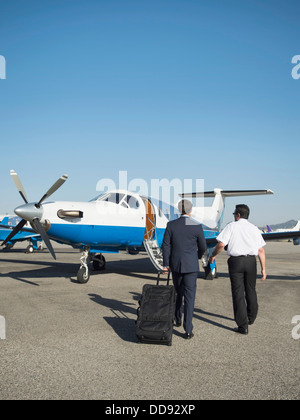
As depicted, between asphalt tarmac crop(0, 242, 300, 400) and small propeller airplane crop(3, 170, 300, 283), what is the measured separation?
2.37m

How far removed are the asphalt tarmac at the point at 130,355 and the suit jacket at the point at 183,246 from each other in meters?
1.10

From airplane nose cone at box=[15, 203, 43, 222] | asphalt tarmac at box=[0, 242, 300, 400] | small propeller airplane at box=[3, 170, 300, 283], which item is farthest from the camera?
small propeller airplane at box=[3, 170, 300, 283]

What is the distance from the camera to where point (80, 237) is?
9.87m

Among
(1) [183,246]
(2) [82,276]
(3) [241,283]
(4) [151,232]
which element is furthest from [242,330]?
(4) [151,232]

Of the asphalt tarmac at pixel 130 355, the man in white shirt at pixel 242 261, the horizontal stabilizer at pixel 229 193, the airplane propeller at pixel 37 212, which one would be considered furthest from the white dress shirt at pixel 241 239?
the horizontal stabilizer at pixel 229 193

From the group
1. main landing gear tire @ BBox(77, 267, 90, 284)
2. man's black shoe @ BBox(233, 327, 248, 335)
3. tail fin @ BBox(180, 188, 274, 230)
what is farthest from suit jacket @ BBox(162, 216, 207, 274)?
tail fin @ BBox(180, 188, 274, 230)

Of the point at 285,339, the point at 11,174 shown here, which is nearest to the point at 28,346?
the point at 285,339

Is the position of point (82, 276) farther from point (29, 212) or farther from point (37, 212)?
point (29, 212)

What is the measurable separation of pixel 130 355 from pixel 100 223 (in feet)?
20.8

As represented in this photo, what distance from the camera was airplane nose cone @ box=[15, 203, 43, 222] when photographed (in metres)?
8.66

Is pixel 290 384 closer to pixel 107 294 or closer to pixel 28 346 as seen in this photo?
pixel 28 346

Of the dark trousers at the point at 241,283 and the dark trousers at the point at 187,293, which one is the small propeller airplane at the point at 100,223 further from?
the dark trousers at the point at 241,283

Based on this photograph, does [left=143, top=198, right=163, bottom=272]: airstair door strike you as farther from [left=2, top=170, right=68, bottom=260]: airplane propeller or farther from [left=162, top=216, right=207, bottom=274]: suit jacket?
[left=162, top=216, right=207, bottom=274]: suit jacket

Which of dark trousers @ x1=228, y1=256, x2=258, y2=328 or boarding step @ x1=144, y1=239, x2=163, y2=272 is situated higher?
dark trousers @ x1=228, y1=256, x2=258, y2=328
